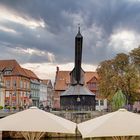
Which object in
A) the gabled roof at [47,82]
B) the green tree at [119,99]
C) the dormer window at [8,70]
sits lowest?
the green tree at [119,99]

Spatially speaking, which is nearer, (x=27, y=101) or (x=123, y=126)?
(x=123, y=126)

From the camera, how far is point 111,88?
5819 centimetres

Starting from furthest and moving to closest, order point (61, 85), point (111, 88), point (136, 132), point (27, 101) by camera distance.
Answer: point (27, 101) < point (61, 85) < point (111, 88) < point (136, 132)

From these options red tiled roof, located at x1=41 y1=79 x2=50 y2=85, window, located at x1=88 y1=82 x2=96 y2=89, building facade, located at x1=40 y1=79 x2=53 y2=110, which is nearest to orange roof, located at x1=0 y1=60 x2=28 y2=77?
window, located at x1=88 y1=82 x2=96 y2=89

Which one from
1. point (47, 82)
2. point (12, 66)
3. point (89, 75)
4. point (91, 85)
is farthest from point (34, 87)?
point (91, 85)

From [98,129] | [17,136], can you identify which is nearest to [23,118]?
[98,129]

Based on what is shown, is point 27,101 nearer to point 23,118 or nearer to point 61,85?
point 61,85

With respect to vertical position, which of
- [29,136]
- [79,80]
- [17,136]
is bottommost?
[17,136]

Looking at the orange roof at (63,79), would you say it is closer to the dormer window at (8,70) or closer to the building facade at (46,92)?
the dormer window at (8,70)

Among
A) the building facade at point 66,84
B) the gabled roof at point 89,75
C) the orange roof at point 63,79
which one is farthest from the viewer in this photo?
the gabled roof at point 89,75

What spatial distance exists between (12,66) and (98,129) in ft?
282

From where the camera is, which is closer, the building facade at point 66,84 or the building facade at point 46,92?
the building facade at point 66,84

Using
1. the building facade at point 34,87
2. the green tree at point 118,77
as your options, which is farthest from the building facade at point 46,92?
the green tree at point 118,77

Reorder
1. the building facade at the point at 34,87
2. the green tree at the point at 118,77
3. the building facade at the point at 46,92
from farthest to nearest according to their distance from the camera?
the building facade at the point at 46,92 < the building facade at the point at 34,87 < the green tree at the point at 118,77
